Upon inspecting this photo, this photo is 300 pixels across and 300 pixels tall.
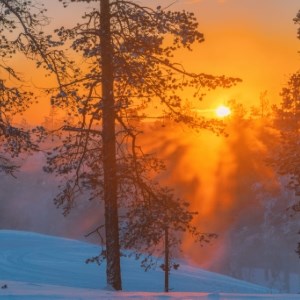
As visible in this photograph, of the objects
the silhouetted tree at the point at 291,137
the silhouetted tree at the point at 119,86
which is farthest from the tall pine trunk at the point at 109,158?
the silhouetted tree at the point at 291,137

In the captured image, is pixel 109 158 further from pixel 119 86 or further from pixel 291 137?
pixel 291 137

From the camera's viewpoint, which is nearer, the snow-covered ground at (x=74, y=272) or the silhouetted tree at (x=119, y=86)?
the silhouetted tree at (x=119, y=86)

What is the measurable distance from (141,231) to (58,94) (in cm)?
421

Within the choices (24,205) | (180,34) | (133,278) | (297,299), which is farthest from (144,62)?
(24,205)

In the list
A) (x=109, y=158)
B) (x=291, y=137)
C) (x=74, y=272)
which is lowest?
(x=74, y=272)

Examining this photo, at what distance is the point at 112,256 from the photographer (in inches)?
534

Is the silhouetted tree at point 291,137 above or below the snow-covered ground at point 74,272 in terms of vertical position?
above

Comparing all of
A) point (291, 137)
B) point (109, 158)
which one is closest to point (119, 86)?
point (109, 158)

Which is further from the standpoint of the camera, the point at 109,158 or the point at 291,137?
the point at 291,137

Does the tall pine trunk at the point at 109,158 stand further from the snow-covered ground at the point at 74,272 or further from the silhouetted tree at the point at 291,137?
the silhouetted tree at the point at 291,137

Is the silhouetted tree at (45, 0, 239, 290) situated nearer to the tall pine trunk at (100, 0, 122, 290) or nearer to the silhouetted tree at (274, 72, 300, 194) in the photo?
the tall pine trunk at (100, 0, 122, 290)

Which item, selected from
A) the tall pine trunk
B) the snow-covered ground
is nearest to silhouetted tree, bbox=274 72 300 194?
the snow-covered ground

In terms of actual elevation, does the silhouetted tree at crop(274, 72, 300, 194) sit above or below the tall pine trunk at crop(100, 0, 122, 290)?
above

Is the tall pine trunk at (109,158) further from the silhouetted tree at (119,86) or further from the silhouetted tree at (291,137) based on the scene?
the silhouetted tree at (291,137)
